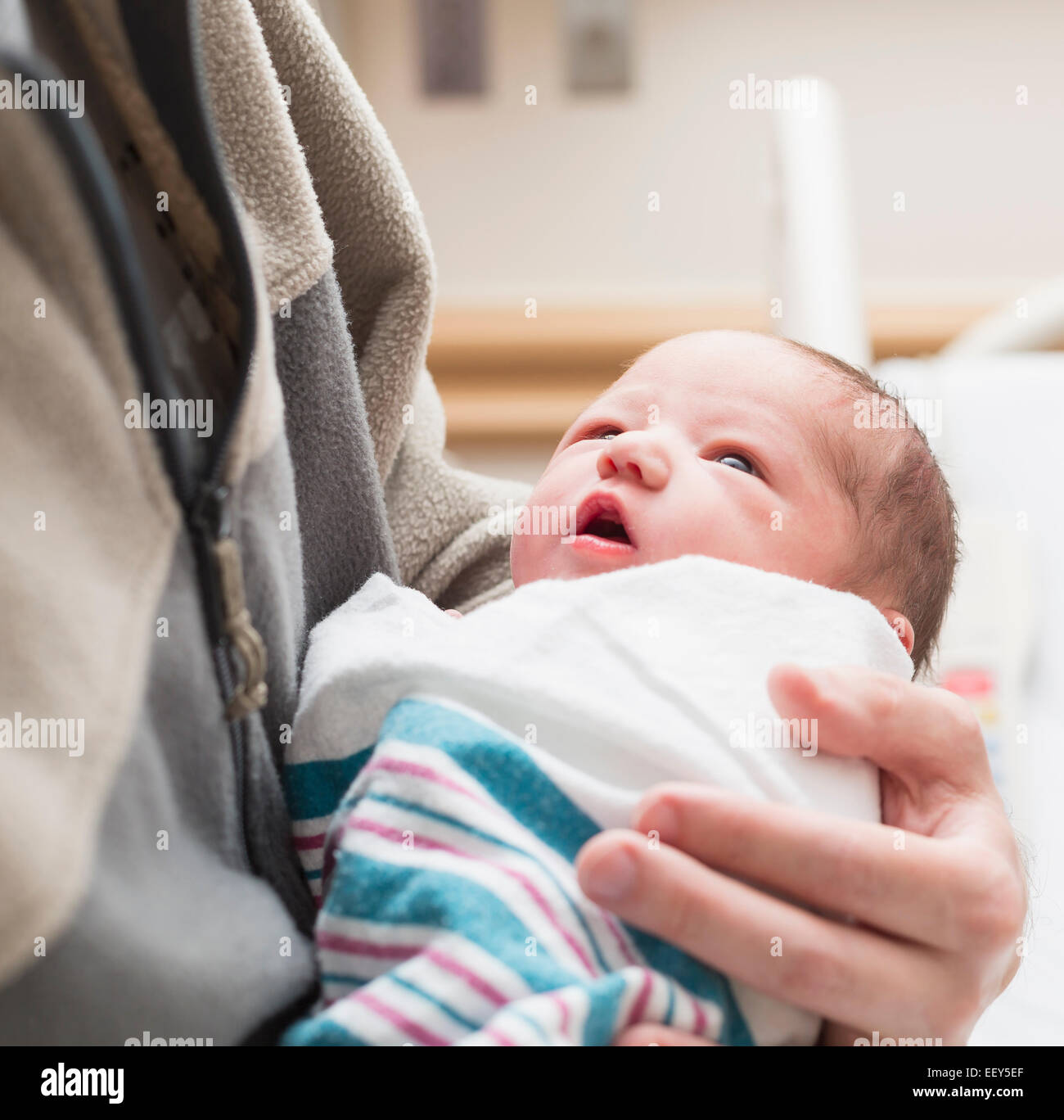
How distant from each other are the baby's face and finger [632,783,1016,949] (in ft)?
0.57

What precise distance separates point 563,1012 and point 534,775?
0.09 meters

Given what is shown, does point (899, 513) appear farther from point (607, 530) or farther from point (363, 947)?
point (363, 947)

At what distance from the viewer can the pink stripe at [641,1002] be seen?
385 mm

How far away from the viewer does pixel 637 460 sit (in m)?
0.56

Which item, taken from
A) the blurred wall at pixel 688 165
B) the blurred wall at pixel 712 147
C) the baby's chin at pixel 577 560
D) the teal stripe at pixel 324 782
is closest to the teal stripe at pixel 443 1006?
the teal stripe at pixel 324 782

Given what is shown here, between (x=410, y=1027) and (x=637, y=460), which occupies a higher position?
(x=637, y=460)

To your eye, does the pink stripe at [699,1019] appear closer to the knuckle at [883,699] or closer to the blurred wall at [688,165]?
the knuckle at [883,699]

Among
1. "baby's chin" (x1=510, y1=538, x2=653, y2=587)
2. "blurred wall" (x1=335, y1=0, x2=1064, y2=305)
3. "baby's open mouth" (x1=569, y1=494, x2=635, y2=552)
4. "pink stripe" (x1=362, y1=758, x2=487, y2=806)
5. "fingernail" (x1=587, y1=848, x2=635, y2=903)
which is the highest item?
"blurred wall" (x1=335, y1=0, x2=1064, y2=305)

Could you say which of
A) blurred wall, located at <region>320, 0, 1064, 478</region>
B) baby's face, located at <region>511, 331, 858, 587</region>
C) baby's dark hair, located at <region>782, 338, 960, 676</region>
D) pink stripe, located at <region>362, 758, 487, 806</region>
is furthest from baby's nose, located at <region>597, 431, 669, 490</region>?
blurred wall, located at <region>320, 0, 1064, 478</region>

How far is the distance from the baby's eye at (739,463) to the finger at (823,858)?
231 mm

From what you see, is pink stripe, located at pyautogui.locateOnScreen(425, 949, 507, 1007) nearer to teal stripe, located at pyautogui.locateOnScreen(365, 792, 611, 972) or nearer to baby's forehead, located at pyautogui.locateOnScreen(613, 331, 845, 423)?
teal stripe, located at pyautogui.locateOnScreen(365, 792, 611, 972)

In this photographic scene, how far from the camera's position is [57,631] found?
343 millimetres

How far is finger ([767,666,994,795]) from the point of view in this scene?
44cm

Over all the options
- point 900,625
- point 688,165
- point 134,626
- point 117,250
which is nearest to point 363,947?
point 134,626
